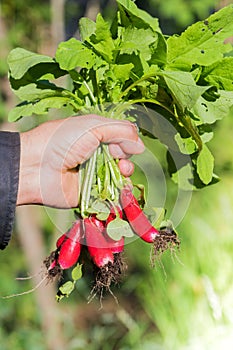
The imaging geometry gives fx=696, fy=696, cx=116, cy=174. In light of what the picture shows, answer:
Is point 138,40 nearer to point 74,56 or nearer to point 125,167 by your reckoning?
point 74,56

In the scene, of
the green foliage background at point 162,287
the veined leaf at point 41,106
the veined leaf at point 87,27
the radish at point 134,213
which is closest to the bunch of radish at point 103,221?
the radish at point 134,213

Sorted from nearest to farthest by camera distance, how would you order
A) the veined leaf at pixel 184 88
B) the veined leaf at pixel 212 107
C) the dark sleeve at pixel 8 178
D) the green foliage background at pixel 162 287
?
the veined leaf at pixel 184 88
the veined leaf at pixel 212 107
the dark sleeve at pixel 8 178
the green foliage background at pixel 162 287

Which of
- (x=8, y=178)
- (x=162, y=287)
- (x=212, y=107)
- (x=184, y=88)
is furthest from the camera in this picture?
(x=162, y=287)

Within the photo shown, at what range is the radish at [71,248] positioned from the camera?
1490 millimetres

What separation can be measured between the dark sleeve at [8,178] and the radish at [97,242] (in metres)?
0.21

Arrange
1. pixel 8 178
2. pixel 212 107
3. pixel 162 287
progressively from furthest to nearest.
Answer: pixel 162 287, pixel 8 178, pixel 212 107

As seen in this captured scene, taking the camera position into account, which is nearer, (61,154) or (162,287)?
(61,154)

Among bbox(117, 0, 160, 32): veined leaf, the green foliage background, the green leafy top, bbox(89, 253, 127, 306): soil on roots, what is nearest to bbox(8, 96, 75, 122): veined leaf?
the green leafy top

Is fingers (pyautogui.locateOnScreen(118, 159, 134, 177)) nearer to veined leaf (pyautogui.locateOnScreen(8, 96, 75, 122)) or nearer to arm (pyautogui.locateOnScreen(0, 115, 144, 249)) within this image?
arm (pyautogui.locateOnScreen(0, 115, 144, 249))

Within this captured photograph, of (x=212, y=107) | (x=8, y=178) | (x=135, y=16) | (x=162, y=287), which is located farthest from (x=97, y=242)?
(x=162, y=287)

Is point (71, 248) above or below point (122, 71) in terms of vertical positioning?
below

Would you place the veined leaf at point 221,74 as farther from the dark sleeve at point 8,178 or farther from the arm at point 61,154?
the dark sleeve at point 8,178

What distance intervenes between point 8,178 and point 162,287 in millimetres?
1249

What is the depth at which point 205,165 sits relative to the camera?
1.50 metres
